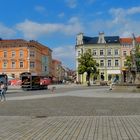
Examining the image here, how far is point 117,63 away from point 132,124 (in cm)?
10574

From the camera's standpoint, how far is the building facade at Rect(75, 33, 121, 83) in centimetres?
11981

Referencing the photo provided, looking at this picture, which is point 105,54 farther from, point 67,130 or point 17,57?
point 67,130

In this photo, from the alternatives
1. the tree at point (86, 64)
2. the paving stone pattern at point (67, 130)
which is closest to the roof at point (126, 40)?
the tree at point (86, 64)

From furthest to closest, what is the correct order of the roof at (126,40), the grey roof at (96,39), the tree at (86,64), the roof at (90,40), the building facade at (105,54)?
the roof at (90,40), the grey roof at (96,39), the roof at (126,40), the building facade at (105,54), the tree at (86,64)

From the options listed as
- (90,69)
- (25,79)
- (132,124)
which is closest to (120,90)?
(25,79)

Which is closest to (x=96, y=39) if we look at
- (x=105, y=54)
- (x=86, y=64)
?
(x=105, y=54)

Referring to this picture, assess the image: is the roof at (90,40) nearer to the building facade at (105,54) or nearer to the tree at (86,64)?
the building facade at (105,54)

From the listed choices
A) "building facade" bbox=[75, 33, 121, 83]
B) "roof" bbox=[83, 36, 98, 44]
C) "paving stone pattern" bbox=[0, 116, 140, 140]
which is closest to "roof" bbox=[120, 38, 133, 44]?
"building facade" bbox=[75, 33, 121, 83]

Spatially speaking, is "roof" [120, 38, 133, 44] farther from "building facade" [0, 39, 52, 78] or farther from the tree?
the tree

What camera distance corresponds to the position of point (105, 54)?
4764 inches

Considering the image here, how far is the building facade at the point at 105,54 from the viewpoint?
119812 mm

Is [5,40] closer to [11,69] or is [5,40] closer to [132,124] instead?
[11,69]

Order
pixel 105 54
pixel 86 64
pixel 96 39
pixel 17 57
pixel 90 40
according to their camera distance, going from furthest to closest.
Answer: pixel 90 40, pixel 96 39, pixel 17 57, pixel 105 54, pixel 86 64

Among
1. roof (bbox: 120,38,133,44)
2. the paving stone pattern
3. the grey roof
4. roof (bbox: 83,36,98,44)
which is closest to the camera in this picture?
the paving stone pattern
